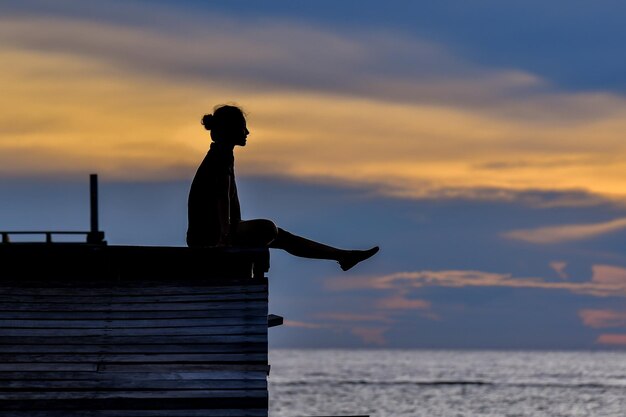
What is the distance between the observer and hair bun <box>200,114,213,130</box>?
17531mm

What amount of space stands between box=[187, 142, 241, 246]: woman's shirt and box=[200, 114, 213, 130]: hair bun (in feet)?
0.78

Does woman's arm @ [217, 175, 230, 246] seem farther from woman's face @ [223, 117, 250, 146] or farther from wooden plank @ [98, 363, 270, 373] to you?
wooden plank @ [98, 363, 270, 373]

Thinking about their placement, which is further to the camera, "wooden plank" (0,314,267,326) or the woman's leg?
the woman's leg

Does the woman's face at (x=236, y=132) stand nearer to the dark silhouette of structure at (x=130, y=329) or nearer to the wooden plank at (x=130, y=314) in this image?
the dark silhouette of structure at (x=130, y=329)

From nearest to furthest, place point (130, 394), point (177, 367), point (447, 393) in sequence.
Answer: point (130, 394), point (177, 367), point (447, 393)

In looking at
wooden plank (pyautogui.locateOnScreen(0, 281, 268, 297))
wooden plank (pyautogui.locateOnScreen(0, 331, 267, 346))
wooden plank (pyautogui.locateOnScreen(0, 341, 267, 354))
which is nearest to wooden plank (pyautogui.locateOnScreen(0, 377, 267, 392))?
wooden plank (pyautogui.locateOnScreen(0, 341, 267, 354))

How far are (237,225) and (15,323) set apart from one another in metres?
3.24

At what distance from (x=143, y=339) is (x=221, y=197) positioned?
88.9 inches

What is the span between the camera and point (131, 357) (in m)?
16.1

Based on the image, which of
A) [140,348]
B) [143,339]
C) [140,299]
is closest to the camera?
[140,348]

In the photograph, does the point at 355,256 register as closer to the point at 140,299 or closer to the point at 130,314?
the point at 140,299

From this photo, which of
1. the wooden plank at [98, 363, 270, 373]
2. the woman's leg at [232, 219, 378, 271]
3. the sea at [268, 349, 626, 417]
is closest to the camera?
the wooden plank at [98, 363, 270, 373]

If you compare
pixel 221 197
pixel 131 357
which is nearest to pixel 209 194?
pixel 221 197

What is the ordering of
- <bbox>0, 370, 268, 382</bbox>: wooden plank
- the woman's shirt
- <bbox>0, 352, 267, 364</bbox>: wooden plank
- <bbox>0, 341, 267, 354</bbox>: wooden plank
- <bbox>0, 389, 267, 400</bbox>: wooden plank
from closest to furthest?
<bbox>0, 389, 267, 400</bbox>: wooden plank < <bbox>0, 370, 268, 382</bbox>: wooden plank < <bbox>0, 352, 267, 364</bbox>: wooden plank < <bbox>0, 341, 267, 354</bbox>: wooden plank < the woman's shirt
